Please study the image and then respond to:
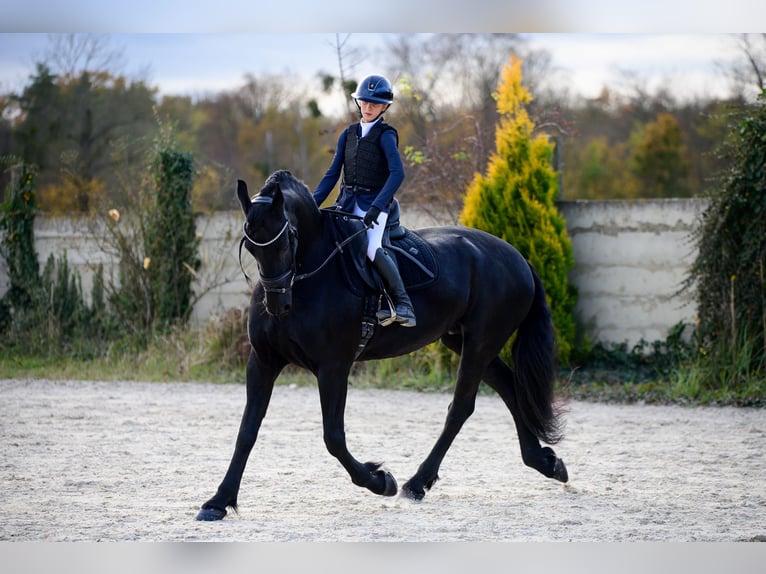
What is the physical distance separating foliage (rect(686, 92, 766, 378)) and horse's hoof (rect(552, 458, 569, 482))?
4.50 metres

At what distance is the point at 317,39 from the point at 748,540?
1085 cm

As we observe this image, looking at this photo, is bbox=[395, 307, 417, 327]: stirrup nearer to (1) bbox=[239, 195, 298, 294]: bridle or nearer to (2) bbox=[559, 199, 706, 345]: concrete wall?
(1) bbox=[239, 195, 298, 294]: bridle

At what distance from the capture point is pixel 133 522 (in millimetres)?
5309

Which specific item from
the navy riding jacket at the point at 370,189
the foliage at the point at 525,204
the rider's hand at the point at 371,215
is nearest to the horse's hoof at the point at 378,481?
the rider's hand at the point at 371,215

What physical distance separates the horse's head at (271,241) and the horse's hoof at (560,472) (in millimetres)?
2337

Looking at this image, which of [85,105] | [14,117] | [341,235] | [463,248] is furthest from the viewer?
[85,105]

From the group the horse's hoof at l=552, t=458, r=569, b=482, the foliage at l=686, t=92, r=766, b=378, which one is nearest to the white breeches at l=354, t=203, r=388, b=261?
the horse's hoof at l=552, t=458, r=569, b=482

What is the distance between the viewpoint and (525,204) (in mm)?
11250

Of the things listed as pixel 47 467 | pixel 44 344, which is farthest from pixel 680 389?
pixel 44 344

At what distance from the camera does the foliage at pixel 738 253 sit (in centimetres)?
1012

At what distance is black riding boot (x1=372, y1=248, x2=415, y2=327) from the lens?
5.80 m

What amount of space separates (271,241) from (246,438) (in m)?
1.23

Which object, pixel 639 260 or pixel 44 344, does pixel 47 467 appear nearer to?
pixel 44 344

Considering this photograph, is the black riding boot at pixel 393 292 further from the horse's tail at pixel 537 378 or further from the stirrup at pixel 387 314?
the horse's tail at pixel 537 378
